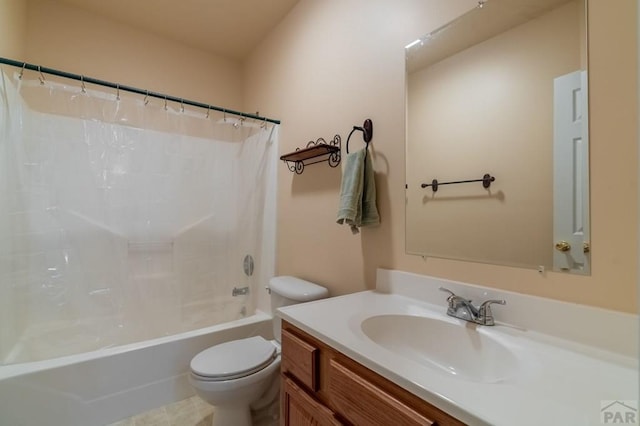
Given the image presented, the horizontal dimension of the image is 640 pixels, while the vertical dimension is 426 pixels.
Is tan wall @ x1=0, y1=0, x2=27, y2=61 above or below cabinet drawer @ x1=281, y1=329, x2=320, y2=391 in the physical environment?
above

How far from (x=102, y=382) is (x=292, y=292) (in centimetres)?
114

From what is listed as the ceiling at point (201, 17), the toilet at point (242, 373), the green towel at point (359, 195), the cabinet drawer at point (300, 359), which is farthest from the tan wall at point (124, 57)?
the cabinet drawer at point (300, 359)

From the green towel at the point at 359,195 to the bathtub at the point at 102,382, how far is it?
47.0 inches

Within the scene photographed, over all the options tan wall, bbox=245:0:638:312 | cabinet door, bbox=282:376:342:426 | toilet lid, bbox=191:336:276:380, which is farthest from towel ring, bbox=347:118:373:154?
toilet lid, bbox=191:336:276:380

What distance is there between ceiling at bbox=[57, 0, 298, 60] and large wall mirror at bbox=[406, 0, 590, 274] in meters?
1.43

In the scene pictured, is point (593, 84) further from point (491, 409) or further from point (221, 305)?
point (221, 305)

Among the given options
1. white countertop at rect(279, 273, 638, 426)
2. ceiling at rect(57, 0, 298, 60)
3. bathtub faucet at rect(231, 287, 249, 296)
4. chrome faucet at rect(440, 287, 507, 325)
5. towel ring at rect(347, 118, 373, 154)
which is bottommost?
bathtub faucet at rect(231, 287, 249, 296)

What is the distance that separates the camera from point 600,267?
0.73 metres

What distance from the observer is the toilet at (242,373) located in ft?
4.13

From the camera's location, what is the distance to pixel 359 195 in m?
1.29

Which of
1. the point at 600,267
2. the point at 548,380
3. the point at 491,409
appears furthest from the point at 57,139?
the point at 600,267

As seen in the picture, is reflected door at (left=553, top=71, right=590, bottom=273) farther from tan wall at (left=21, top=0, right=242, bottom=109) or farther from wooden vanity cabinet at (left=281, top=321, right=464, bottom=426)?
tan wall at (left=21, top=0, right=242, bottom=109)

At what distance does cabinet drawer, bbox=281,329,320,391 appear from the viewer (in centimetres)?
87

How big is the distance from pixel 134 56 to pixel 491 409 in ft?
9.99
